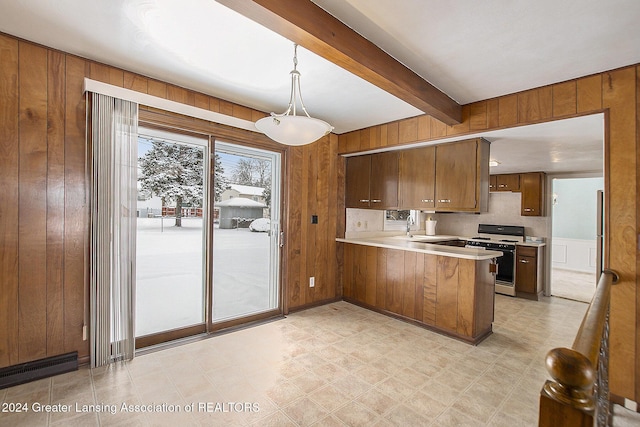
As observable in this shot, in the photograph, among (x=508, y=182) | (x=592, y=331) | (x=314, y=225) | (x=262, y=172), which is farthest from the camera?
(x=508, y=182)

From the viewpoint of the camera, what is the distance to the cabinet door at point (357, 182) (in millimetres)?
4309

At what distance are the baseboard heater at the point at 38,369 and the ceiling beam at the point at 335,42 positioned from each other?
2829 millimetres

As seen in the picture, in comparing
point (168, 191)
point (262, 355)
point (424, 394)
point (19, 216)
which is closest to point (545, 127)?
point (424, 394)

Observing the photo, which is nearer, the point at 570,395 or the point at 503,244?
the point at 570,395

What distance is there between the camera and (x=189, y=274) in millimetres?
3127

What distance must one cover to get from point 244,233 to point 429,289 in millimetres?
2294

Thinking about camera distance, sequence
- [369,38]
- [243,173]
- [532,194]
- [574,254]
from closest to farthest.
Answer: [369,38], [243,173], [532,194], [574,254]

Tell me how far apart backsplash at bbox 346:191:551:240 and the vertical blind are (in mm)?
2915

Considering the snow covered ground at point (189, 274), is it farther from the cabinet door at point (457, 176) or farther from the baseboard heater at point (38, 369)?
the cabinet door at point (457, 176)

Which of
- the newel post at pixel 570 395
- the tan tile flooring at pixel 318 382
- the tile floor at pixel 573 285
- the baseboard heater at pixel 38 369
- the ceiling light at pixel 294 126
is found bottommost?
the tile floor at pixel 573 285

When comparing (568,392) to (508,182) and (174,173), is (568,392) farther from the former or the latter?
(508,182)

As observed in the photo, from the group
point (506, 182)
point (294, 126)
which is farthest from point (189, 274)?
point (506, 182)

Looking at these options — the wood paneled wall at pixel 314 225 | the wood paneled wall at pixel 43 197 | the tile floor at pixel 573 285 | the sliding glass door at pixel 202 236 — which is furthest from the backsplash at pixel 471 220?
the wood paneled wall at pixel 43 197

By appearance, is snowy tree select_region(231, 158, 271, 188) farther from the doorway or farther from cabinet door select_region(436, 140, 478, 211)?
the doorway
